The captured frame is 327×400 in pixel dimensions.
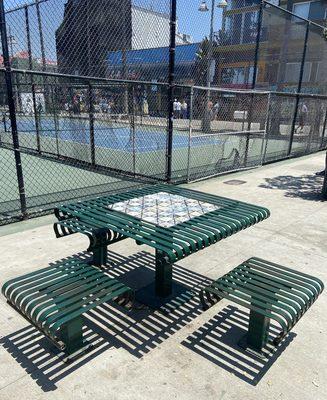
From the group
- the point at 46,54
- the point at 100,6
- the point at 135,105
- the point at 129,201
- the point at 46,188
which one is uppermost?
the point at 100,6

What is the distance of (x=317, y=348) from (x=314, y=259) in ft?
5.51

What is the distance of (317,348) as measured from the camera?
2684 mm

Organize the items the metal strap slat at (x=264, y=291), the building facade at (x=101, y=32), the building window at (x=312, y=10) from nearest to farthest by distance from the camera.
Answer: the metal strap slat at (x=264, y=291), the building facade at (x=101, y=32), the building window at (x=312, y=10)

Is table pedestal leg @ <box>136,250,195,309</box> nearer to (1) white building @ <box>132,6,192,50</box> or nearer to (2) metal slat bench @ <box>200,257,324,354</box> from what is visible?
(2) metal slat bench @ <box>200,257,324,354</box>

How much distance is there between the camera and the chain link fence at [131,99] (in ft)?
22.5

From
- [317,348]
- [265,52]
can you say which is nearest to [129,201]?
[317,348]

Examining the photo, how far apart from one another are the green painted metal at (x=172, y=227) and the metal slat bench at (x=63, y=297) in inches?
16.1

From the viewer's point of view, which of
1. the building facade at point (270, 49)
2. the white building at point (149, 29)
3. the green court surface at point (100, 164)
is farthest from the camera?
the building facade at point (270, 49)

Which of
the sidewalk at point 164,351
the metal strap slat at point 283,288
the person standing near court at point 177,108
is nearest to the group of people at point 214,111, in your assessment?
the person standing near court at point 177,108

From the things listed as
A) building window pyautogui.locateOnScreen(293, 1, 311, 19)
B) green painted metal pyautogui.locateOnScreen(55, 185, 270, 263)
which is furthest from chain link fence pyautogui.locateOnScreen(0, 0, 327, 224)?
building window pyautogui.locateOnScreen(293, 1, 311, 19)

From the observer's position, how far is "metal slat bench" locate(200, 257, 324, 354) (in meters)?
2.46

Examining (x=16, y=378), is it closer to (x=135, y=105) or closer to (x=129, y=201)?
(x=129, y=201)

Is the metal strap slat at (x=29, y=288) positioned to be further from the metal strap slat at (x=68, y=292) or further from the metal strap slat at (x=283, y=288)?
the metal strap slat at (x=283, y=288)

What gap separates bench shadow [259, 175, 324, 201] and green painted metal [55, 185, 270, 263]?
4017mm
